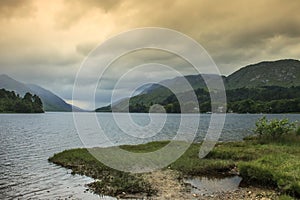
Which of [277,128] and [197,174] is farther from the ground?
[277,128]

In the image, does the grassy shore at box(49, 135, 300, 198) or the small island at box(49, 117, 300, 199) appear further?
the grassy shore at box(49, 135, 300, 198)

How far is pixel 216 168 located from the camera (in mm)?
32750

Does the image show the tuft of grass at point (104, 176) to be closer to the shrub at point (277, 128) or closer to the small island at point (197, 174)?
the small island at point (197, 174)

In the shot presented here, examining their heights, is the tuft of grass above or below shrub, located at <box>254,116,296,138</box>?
below

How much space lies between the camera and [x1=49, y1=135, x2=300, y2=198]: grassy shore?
78.0 ft

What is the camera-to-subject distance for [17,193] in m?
24.8

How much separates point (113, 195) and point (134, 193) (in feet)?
5.87

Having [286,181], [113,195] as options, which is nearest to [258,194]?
[286,181]

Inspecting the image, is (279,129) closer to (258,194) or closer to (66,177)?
(258,194)

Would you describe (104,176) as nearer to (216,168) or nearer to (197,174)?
(197,174)

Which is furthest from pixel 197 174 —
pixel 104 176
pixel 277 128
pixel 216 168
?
pixel 277 128

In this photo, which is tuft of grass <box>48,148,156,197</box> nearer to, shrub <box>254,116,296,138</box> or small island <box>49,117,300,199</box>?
small island <box>49,117,300,199</box>

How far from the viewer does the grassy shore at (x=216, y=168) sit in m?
23.8

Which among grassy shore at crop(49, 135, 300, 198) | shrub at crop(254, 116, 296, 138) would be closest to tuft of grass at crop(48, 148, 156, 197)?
grassy shore at crop(49, 135, 300, 198)
